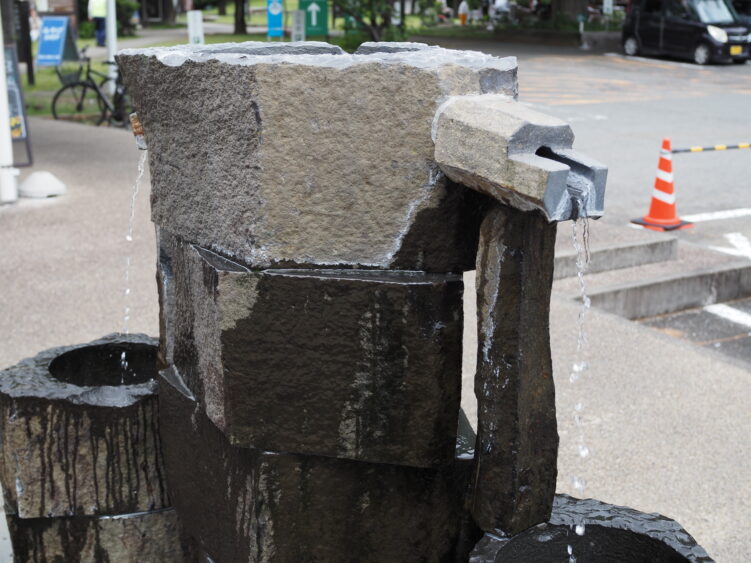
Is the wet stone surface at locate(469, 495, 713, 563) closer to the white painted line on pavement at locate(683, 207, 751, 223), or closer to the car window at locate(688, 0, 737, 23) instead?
the white painted line on pavement at locate(683, 207, 751, 223)

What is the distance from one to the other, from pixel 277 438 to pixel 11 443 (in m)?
0.90

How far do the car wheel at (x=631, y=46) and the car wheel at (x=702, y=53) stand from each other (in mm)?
1848

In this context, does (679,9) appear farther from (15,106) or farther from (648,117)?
(15,106)

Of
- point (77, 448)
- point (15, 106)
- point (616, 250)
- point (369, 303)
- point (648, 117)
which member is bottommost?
point (616, 250)

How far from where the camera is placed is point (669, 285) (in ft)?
21.2

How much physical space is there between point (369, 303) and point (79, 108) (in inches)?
507

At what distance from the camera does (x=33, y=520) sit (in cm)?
283

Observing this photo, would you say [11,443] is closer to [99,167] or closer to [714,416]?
[714,416]

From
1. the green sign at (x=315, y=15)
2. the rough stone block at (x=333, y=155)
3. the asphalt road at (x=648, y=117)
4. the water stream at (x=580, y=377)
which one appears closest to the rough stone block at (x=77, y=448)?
the rough stone block at (x=333, y=155)

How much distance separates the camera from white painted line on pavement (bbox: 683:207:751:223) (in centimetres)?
853

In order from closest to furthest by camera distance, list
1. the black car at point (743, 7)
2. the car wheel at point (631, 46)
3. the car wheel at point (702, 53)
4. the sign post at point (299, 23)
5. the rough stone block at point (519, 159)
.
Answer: the rough stone block at point (519, 159) → the sign post at point (299, 23) → the car wheel at point (702, 53) → the car wheel at point (631, 46) → the black car at point (743, 7)

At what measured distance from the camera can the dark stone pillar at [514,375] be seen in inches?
85.1

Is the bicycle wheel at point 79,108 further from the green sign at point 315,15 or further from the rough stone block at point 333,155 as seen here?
the rough stone block at point 333,155

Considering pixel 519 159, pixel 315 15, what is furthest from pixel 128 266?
pixel 315 15
